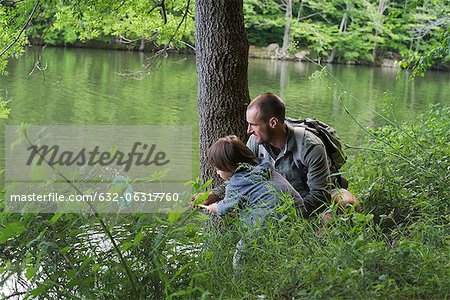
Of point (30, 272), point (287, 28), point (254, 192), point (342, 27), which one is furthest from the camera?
point (342, 27)

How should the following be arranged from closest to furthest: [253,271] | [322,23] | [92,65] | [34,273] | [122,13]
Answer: [34,273] < [253,271] < [122,13] < [92,65] < [322,23]

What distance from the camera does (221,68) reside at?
434 centimetres

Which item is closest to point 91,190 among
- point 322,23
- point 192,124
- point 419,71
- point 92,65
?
point 419,71

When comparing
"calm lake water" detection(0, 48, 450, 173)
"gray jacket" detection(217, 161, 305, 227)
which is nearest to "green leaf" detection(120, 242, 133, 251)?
"gray jacket" detection(217, 161, 305, 227)

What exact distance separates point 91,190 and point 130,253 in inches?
11.8

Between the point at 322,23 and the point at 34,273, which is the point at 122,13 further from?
the point at 322,23

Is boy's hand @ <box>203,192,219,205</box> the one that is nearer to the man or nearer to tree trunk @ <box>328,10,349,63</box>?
the man

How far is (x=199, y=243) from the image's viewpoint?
2.70 m

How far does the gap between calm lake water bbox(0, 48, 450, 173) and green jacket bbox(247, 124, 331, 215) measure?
5.17 metres

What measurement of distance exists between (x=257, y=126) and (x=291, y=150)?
0.22 metres

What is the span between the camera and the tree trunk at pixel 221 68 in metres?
4.30

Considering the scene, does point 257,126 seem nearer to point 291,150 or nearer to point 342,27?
point 291,150

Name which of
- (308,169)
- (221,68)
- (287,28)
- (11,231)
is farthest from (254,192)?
(287,28)

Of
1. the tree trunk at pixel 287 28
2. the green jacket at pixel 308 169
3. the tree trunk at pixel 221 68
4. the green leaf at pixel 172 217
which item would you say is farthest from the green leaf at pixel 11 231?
the tree trunk at pixel 287 28
